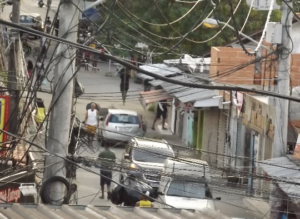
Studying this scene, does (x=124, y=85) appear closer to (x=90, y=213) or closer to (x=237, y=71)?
(x=237, y=71)

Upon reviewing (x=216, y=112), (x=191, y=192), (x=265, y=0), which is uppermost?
(x=265, y=0)

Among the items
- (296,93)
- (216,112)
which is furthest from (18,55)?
(216,112)

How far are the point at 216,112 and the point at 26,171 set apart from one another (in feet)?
49.5

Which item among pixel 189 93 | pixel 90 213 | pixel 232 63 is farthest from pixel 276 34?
pixel 189 93

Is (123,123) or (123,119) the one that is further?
(123,119)

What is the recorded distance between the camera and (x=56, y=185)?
11.5 meters

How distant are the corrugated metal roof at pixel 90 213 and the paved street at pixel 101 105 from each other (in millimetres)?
9116

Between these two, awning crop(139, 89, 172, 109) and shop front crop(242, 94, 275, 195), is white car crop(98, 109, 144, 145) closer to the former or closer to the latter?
awning crop(139, 89, 172, 109)

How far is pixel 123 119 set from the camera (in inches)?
1192

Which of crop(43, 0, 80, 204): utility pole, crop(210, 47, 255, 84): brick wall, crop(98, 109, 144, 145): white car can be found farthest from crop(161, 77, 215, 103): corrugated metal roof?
crop(43, 0, 80, 204): utility pole

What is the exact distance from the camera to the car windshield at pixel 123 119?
30.1m

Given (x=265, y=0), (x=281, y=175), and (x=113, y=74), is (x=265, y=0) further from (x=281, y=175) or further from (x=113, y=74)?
(x=113, y=74)

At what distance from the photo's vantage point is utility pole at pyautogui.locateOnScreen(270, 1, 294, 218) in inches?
604

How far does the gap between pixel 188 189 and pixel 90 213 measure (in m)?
9.70
